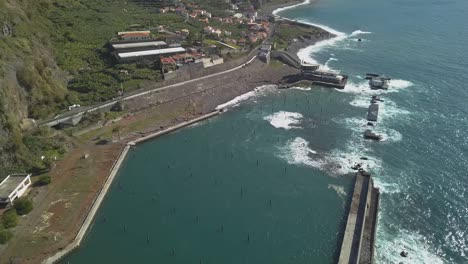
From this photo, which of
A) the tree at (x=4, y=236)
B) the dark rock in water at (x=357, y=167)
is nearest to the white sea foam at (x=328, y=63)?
the dark rock in water at (x=357, y=167)

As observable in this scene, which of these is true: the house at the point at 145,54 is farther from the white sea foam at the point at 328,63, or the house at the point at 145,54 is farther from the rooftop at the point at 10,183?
the rooftop at the point at 10,183

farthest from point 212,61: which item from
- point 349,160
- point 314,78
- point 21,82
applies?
point 349,160

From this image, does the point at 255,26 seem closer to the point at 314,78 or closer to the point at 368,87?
the point at 314,78

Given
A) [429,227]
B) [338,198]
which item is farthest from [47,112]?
[429,227]

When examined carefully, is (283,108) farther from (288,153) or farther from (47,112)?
(47,112)

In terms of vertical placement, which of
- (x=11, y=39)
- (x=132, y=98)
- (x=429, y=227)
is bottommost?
(x=429, y=227)

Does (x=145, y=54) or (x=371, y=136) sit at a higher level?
(x=145, y=54)
